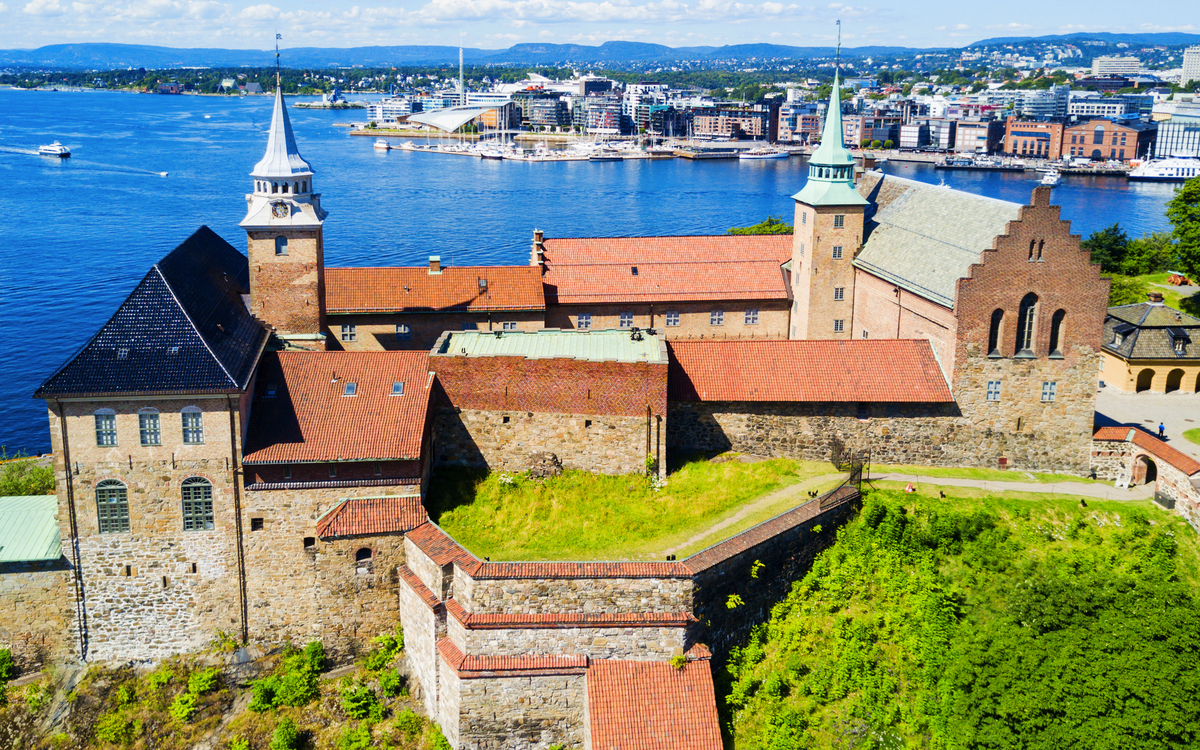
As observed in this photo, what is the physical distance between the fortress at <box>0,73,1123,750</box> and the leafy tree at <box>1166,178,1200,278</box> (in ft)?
87.5

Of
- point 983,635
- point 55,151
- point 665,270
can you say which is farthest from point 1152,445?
point 55,151

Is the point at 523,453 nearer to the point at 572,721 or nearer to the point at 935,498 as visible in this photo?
the point at 572,721

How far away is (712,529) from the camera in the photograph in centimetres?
3903

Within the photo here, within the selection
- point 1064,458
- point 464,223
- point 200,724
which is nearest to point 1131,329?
point 1064,458

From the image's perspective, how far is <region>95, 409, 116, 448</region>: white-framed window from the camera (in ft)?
121

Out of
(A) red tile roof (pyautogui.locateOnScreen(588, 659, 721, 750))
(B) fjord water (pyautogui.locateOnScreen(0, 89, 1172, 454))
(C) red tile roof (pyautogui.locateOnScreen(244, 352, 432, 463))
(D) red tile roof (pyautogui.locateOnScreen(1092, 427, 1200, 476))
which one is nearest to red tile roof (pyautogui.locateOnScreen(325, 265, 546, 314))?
(C) red tile roof (pyautogui.locateOnScreen(244, 352, 432, 463))

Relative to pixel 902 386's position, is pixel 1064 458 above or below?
below

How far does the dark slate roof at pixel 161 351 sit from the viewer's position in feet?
119

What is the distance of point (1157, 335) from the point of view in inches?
2176

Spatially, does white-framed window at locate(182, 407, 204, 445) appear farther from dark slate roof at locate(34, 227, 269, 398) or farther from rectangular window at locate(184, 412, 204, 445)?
dark slate roof at locate(34, 227, 269, 398)

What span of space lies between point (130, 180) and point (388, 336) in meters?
137

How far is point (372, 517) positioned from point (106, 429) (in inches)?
398

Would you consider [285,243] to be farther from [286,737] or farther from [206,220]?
[206,220]

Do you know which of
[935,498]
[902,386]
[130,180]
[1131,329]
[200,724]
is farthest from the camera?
[130,180]
